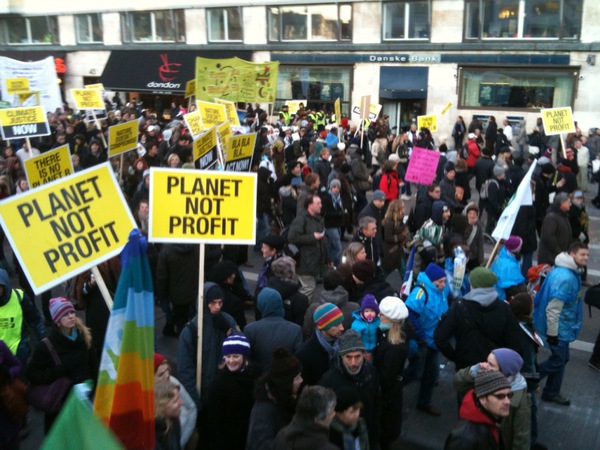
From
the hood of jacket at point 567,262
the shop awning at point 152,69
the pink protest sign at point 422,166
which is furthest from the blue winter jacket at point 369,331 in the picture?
the shop awning at point 152,69

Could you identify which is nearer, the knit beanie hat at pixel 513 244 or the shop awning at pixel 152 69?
the knit beanie hat at pixel 513 244

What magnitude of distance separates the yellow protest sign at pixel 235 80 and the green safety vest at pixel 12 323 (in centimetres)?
1041

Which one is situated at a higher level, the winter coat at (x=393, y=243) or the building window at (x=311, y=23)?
the building window at (x=311, y=23)

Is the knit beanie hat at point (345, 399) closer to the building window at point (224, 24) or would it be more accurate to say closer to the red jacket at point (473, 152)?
the red jacket at point (473, 152)

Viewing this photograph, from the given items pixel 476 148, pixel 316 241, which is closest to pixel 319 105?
pixel 476 148

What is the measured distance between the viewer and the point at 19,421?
410cm

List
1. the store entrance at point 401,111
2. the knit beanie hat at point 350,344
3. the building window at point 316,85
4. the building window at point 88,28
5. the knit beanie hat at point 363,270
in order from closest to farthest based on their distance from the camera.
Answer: the knit beanie hat at point 350,344 < the knit beanie hat at point 363,270 < the store entrance at point 401,111 < the building window at point 316,85 < the building window at point 88,28

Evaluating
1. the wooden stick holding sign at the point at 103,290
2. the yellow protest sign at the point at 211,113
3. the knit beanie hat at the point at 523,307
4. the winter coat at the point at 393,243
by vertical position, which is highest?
the yellow protest sign at the point at 211,113

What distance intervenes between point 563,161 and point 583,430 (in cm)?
801

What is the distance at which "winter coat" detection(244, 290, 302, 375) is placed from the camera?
4.94 m

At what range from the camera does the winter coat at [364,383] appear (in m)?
4.16

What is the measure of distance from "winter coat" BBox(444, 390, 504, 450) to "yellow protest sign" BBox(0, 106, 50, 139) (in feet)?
34.5

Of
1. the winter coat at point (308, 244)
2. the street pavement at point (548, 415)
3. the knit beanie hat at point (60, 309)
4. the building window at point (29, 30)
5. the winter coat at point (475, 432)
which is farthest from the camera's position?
the building window at point (29, 30)

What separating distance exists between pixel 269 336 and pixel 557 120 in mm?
9986
